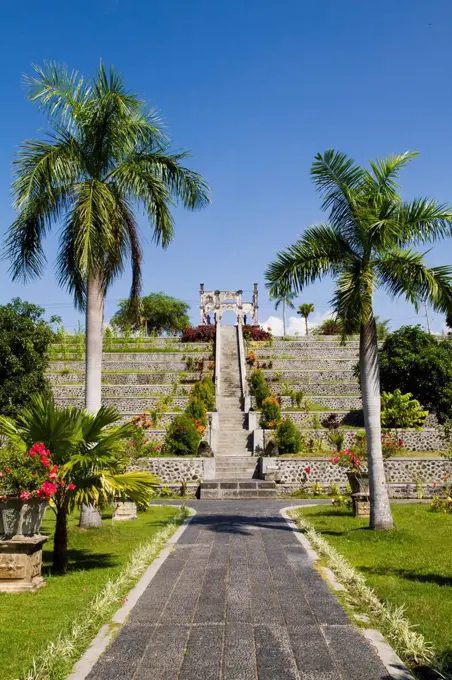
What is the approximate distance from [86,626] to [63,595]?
1.57 m

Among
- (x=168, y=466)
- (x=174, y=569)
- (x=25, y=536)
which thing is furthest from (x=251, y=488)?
(x=25, y=536)

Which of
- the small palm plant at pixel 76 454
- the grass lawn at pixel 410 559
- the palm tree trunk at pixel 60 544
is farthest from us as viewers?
the palm tree trunk at pixel 60 544

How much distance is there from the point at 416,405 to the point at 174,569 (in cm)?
1906

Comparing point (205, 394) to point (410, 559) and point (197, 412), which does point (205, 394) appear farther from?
point (410, 559)

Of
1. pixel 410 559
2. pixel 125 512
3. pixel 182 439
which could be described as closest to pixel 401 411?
pixel 182 439

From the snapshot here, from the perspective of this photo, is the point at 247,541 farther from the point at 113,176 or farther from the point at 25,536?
the point at 113,176

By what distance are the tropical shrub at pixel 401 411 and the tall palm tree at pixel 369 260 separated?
14063 mm

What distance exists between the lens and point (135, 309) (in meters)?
13.3

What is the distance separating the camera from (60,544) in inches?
319

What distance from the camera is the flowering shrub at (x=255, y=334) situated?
4229 cm

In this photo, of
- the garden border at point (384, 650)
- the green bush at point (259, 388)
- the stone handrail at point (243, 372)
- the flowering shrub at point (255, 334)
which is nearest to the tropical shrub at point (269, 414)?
the stone handrail at point (243, 372)

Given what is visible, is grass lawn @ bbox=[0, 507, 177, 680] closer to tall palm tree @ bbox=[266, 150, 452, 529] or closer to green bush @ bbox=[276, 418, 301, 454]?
tall palm tree @ bbox=[266, 150, 452, 529]

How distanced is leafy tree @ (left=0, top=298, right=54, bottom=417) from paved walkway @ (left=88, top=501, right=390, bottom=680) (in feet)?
56.4

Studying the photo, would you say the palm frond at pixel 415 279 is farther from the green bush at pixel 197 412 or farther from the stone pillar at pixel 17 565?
the green bush at pixel 197 412
